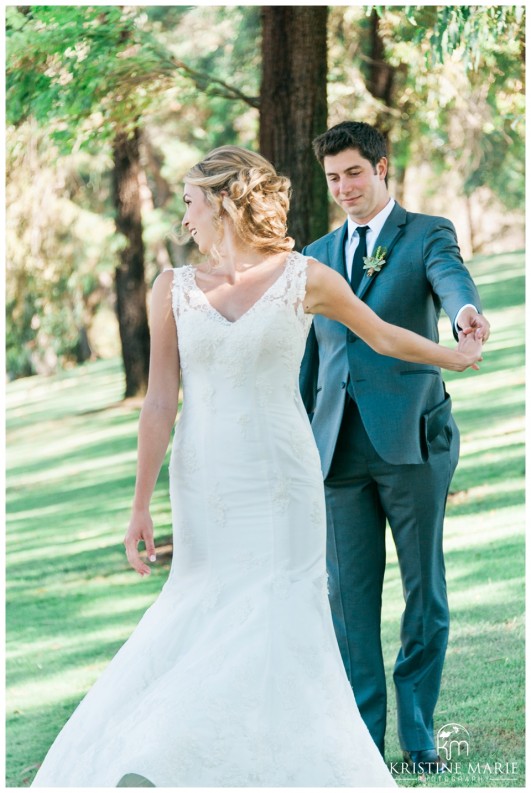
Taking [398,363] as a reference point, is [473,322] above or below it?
above

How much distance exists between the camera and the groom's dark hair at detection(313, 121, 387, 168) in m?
4.30

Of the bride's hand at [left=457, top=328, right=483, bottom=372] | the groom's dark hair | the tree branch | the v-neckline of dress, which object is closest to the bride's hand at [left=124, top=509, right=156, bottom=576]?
the v-neckline of dress

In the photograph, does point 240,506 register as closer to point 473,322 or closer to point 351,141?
point 473,322

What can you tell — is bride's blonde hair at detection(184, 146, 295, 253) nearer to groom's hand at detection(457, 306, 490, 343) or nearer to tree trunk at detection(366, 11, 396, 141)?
groom's hand at detection(457, 306, 490, 343)

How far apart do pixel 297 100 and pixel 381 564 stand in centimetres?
448

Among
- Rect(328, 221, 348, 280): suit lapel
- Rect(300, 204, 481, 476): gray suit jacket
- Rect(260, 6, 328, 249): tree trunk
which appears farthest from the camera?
Rect(260, 6, 328, 249): tree trunk

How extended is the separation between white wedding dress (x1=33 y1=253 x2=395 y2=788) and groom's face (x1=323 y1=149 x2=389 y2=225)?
848 millimetres

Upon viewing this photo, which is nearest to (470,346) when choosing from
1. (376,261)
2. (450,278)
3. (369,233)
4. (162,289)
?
(450,278)

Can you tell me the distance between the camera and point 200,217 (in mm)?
3613

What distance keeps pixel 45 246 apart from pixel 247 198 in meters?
11.7

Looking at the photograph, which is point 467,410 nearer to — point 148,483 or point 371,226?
point 371,226

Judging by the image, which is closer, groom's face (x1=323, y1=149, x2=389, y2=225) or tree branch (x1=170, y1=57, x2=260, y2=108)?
groom's face (x1=323, y1=149, x2=389, y2=225)

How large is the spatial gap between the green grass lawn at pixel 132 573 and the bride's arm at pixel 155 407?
1.56 meters

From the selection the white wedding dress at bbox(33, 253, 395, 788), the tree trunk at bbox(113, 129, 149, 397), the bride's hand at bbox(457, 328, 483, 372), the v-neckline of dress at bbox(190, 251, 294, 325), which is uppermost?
the v-neckline of dress at bbox(190, 251, 294, 325)
